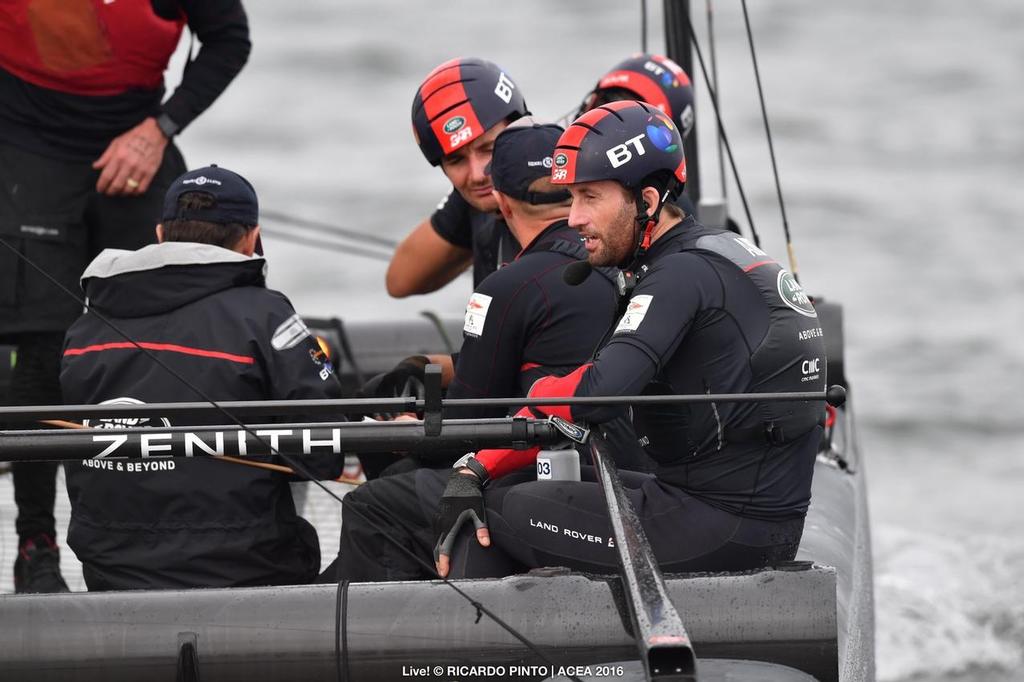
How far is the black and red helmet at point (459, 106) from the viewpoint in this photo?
4918 millimetres

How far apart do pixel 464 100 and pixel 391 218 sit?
1368 cm

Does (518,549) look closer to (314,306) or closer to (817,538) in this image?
(817,538)

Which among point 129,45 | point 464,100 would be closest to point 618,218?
point 464,100

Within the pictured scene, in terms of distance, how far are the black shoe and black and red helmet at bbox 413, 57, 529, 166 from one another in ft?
5.23

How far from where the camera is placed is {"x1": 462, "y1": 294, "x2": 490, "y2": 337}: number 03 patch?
13.3ft

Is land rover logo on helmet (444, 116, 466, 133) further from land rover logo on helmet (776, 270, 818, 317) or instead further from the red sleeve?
land rover logo on helmet (776, 270, 818, 317)

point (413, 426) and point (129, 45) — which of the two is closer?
point (413, 426)

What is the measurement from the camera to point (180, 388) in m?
3.83

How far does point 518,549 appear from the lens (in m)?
3.74

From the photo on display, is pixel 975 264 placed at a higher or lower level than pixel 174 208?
higher

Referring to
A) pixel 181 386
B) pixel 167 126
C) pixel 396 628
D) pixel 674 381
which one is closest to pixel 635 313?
pixel 674 381

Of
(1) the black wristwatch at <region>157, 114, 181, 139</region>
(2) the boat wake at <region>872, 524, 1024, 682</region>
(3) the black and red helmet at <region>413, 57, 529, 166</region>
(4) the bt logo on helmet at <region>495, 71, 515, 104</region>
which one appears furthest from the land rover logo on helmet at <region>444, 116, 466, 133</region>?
(2) the boat wake at <region>872, 524, 1024, 682</region>

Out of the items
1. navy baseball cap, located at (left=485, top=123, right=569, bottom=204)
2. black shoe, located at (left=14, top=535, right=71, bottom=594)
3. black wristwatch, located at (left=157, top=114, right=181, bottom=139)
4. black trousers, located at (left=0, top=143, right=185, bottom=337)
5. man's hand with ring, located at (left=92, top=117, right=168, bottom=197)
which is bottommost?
black shoe, located at (left=14, top=535, right=71, bottom=594)

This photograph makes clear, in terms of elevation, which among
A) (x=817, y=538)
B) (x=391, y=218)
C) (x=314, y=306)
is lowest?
(x=817, y=538)
